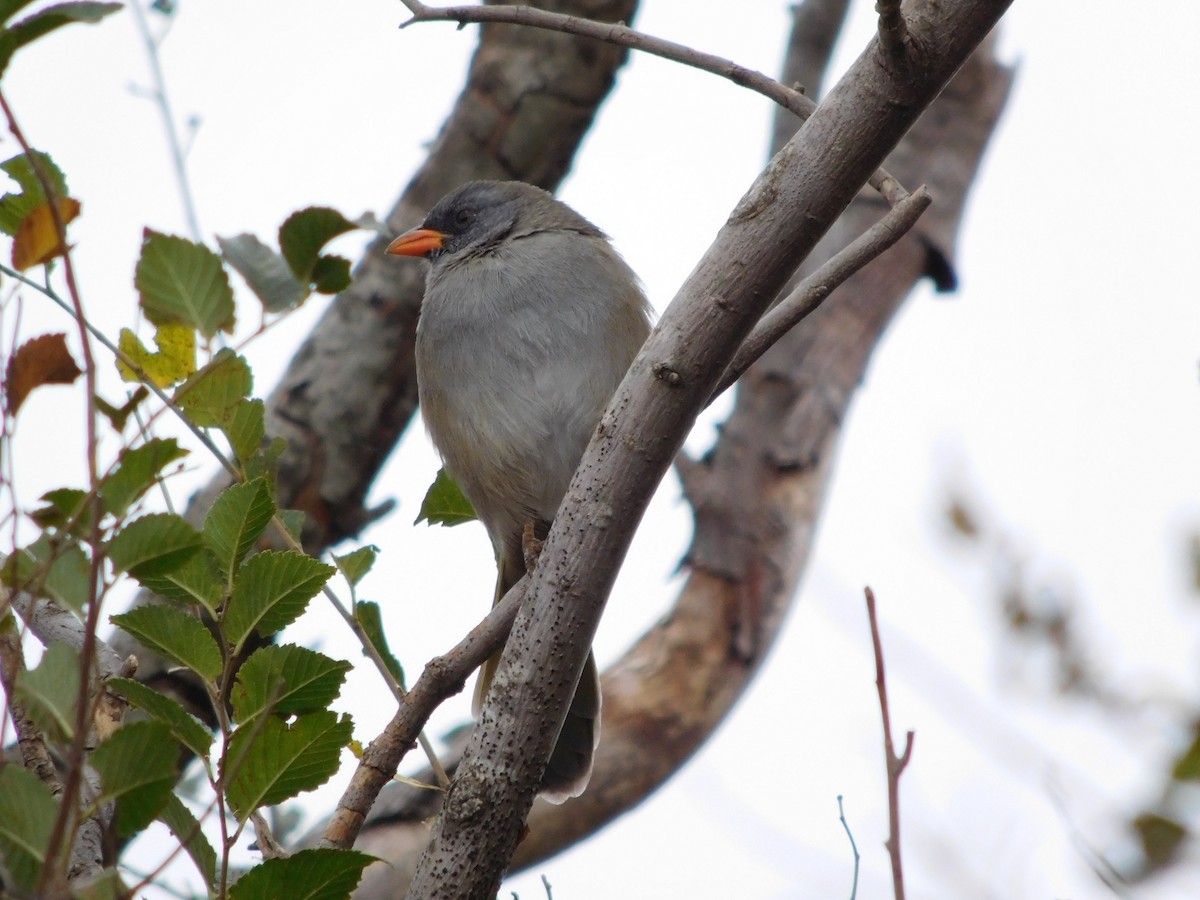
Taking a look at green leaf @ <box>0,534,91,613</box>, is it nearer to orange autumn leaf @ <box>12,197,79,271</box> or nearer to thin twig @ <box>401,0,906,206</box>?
orange autumn leaf @ <box>12,197,79,271</box>

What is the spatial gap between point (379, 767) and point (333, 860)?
478 mm

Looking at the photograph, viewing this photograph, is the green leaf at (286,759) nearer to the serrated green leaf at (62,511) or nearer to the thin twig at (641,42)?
the serrated green leaf at (62,511)

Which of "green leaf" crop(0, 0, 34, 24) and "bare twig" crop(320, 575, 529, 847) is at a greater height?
"green leaf" crop(0, 0, 34, 24)

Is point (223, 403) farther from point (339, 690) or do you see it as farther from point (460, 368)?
point (460, 368)

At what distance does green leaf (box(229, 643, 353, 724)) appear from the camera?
1908mm

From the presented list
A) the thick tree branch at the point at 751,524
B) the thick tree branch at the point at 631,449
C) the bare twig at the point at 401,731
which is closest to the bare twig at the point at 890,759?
the thick tree branch at the point at 631,449

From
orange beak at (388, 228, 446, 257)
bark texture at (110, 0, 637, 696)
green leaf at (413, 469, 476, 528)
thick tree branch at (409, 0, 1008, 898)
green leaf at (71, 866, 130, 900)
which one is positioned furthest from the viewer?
orange beak at (388, 228, 446, 257)

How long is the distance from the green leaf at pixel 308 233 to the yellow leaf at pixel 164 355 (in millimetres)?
237

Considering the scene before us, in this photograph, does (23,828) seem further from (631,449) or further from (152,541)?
(631,449)

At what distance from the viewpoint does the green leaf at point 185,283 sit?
7.45 feet

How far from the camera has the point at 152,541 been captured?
177 cm

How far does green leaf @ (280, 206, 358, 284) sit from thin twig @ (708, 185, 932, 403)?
0.74 metres

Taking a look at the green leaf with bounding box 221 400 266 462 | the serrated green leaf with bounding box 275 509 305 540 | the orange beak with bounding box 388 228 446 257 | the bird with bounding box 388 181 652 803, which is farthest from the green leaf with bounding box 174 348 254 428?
the orange beak with bounding box 388 228 446 257

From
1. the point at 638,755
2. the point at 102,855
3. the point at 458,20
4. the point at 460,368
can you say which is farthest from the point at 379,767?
the point at 638,755
